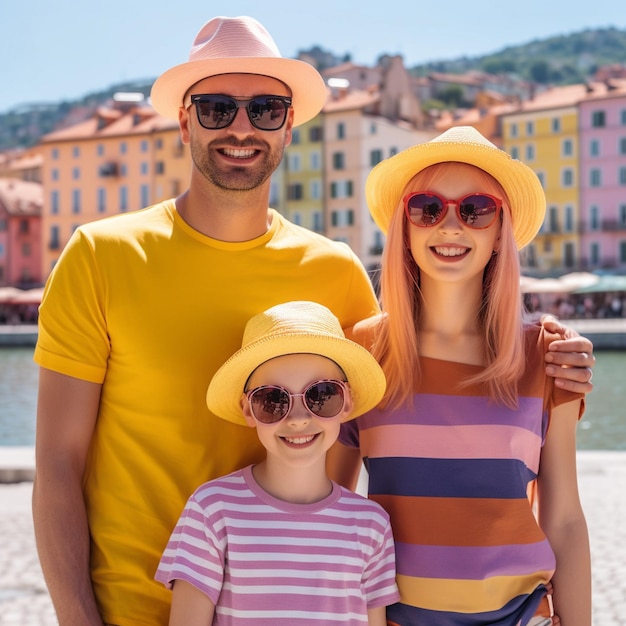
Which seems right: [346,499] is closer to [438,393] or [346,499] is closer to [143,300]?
[438,393]

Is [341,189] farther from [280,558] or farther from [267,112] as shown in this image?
[280,558]

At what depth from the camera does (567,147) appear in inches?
2589

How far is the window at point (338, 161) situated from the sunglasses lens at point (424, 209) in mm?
62738

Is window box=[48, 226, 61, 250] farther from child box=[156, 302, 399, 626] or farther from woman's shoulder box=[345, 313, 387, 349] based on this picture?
child box=[156, 302, 399, 626]

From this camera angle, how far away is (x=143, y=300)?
284cm

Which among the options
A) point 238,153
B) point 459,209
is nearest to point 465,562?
point 459,209

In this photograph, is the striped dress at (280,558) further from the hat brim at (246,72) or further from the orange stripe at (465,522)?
the hat brim at (246,72)

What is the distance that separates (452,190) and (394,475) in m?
0.86

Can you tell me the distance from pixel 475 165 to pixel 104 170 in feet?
233

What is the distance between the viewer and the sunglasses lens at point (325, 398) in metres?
2.71

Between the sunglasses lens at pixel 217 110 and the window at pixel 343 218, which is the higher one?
the sunglasses lens at pixel 217 110

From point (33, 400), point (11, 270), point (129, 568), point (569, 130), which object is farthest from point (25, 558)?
point (11, 270)

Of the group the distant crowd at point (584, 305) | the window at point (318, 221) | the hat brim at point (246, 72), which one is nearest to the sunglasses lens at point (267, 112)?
the hat brim at point (246, 72)

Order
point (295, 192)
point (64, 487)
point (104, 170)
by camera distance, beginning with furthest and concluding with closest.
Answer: point (104, 170), point (295, 192), point (64, 487)
